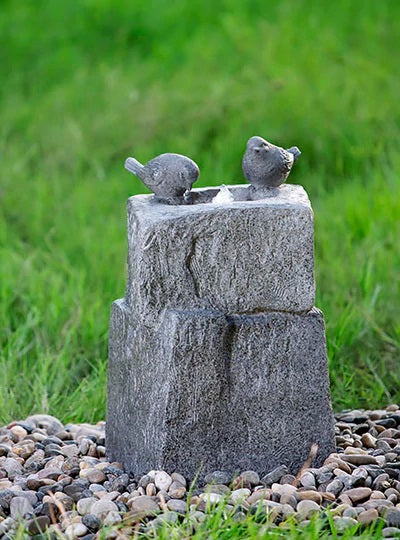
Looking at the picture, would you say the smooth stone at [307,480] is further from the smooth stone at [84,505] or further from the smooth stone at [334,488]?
the smooth stone at [84,505]

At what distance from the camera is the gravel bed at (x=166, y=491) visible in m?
2.54

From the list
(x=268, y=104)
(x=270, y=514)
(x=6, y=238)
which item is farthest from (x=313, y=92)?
(x=270, y=514)

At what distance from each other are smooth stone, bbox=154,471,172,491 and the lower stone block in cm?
3

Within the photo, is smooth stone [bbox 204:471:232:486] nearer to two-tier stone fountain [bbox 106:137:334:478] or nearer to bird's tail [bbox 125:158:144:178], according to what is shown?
two-tier stone fountain [bbox 106:137:334:478]

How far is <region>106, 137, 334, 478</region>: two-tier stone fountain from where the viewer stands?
8.91 feet

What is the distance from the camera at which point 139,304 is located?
276 cm

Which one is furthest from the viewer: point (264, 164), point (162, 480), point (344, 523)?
point (264, 164)

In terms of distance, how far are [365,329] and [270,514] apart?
1.51 meters

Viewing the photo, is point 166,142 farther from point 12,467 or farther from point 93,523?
point 93,523

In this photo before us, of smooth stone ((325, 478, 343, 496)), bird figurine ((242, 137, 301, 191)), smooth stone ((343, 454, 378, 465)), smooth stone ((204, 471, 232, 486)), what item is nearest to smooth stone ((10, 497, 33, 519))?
smooth stone ((204, 471, 232, 486))

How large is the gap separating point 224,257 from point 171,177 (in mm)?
289

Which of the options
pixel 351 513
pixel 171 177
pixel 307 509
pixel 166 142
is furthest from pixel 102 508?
pixel 166 142

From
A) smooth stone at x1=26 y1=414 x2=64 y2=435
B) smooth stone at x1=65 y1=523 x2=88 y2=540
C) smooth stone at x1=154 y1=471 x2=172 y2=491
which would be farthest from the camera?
smooth stone at x1=26 y1=414 x2=64 y2=435

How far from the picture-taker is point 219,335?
2730 millimetres
